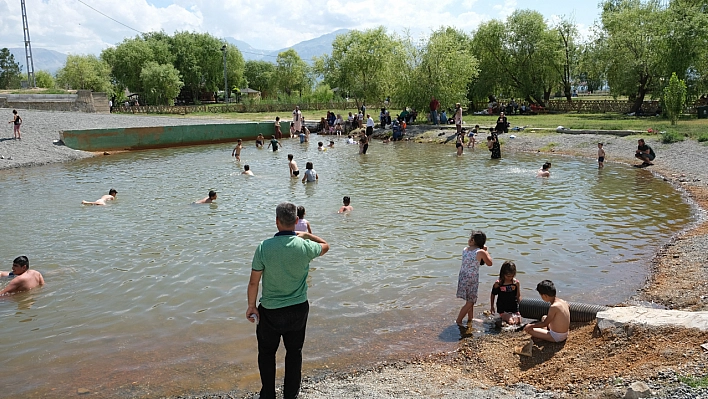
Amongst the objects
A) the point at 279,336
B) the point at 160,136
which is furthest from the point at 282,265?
the point at 160,136

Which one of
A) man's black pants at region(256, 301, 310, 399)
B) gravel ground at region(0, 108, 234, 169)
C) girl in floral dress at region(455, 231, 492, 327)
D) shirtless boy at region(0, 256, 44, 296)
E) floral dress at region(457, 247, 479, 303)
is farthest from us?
gravel ground at region(0, 108, 234, 169)

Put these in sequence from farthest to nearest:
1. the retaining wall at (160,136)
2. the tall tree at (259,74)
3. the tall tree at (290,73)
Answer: the tall tree at (259,74) < the tall tree at (290,73) < the retaining wall at (160,136)

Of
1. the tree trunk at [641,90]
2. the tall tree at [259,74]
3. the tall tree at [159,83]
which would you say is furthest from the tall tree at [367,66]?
the tall tree at [259,74]

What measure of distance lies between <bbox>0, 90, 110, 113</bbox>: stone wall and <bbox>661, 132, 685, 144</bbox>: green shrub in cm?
4585

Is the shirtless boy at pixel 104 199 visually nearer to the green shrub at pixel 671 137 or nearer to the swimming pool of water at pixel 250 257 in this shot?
Result: the swimming pool of water at pixel 250 257

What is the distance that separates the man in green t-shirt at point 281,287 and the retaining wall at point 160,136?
29.8 metres

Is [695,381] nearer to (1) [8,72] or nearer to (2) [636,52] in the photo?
(2) [636,52]

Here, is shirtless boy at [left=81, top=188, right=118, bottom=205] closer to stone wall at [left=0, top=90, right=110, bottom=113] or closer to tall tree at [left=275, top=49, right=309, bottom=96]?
stone wall at [left=0, top=90, right=110, bottom=113]

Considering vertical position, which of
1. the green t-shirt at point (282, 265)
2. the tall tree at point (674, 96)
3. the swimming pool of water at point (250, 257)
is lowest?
the swimming pool of water at point (250, 257)

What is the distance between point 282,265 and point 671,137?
24799 millimetres

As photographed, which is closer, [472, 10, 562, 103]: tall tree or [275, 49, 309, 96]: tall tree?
[472, 10, 562, 103]: tall tree

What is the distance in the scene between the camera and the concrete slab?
240 inches

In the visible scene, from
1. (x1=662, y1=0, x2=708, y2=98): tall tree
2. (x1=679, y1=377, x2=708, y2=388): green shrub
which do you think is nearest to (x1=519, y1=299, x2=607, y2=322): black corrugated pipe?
(x1=679, y1=377, x2=708, y2=388): green shrub

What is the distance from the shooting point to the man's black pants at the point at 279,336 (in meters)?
5.21
